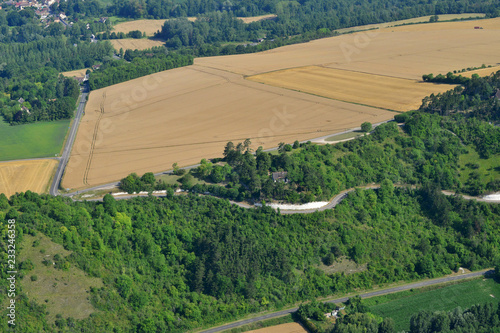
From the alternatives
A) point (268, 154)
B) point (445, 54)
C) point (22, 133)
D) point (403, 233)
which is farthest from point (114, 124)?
point (445, 54)

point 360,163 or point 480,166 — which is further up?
point 360,163

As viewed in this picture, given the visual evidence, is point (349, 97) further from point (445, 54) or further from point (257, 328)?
point (257, 328)

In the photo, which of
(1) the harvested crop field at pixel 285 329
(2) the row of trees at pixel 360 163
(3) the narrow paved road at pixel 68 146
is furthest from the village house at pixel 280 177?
(3) the narrow paved road at pixel 68 146

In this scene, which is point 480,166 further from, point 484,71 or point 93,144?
point 93,144

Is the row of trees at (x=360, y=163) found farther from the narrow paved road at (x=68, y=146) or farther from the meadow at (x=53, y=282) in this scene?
the meadow at (x=53, y=282)

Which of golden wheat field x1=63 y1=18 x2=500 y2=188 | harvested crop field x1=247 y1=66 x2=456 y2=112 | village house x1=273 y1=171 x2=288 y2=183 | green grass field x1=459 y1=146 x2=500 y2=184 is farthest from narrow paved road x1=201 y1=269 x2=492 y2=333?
harvested crop field x1=247 y1=66 x2=456 y2=112

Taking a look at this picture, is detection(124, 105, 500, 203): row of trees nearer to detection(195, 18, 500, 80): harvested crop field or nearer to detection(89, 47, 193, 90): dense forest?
detection(195, 18, 500, 80): harvested crop field

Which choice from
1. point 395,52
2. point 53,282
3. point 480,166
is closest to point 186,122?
point 480,166
